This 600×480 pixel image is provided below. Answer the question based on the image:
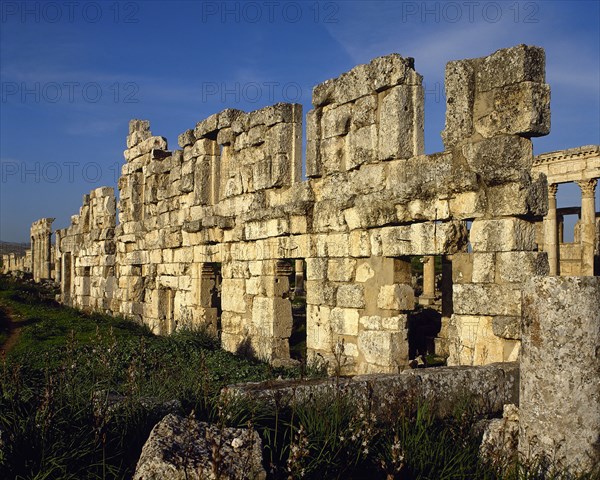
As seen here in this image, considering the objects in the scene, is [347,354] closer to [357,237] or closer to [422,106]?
[357,237]

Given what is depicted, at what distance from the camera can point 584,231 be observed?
27.4 m

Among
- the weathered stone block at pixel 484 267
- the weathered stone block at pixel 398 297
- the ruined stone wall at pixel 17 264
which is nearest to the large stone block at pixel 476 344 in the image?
the weathered stone block at pixel 484 267

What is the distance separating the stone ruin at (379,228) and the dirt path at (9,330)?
3172 millimetres

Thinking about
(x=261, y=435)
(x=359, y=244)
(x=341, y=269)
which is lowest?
(x=261, y=435)

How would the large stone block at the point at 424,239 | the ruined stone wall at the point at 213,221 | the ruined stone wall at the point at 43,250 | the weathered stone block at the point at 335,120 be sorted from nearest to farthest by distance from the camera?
the large stone block at the point at 424,239
the weathered stone block at the point at 335,120
the ruined stone wall at the point at 213,221
the ruined stone wall at the point at 43,250

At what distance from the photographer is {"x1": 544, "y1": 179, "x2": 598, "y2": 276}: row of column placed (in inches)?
1055

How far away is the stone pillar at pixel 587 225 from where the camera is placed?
26.8 m

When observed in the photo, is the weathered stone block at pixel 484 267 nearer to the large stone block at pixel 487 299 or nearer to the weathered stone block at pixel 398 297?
the large stone block at pixel 487 299

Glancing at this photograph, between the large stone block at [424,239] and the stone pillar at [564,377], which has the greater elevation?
the large stone block at [424,239]

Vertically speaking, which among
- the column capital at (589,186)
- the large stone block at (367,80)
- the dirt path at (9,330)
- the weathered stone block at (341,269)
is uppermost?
the column capital at (589,186)

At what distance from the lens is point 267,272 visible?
11727 millimetres

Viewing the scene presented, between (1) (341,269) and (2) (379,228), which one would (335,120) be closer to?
(2) (379,228)

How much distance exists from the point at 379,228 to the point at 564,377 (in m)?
4.90

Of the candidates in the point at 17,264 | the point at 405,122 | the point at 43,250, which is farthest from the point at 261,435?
the point at 17,264
